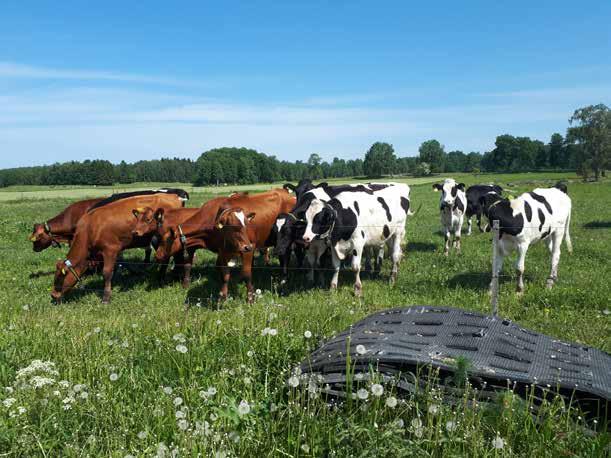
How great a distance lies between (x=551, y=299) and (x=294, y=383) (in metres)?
6.87

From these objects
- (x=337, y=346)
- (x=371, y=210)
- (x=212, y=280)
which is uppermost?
(x=371, y=210)

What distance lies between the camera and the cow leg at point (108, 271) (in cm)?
999

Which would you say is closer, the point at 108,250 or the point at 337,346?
the point at 337,346

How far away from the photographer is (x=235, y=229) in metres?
9.48

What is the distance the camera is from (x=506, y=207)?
A: 32.8 feet

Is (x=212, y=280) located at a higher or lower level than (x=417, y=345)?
lower

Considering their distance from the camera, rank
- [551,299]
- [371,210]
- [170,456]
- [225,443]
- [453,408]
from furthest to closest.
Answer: [371,210], [551,299], [453,408], [225,443], [170,456]

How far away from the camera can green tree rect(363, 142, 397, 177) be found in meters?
116

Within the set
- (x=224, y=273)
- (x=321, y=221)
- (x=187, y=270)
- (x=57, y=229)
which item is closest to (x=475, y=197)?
(x=321, y=221)

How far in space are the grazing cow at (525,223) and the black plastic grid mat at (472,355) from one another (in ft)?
16.3

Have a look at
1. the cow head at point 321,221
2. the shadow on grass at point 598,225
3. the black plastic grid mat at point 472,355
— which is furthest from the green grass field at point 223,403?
the shadow on grass at point 598,225

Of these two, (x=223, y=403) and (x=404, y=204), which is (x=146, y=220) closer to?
(x=404, y=204)

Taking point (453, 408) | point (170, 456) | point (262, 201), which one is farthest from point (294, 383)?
point (262, 201)

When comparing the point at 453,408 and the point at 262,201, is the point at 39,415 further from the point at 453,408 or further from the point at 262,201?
the point at 262,201
